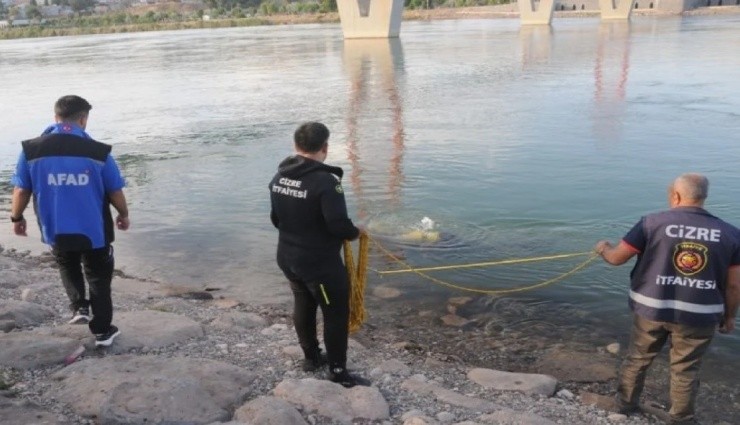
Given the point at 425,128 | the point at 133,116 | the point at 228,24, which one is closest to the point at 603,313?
the point at 425,128

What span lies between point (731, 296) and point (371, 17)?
218ft

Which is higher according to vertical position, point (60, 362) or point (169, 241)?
point (60, 362)

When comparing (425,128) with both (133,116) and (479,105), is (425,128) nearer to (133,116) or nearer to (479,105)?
(479,105)

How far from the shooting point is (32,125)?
2303cm

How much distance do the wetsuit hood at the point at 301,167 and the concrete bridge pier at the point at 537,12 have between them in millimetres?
85569

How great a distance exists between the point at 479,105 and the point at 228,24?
337 feet

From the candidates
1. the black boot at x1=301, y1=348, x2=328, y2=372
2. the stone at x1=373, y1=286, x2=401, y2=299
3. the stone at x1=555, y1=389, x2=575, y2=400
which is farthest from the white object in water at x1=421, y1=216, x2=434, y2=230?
the black boot at x1=301, y1=348, x2=328, y2=372

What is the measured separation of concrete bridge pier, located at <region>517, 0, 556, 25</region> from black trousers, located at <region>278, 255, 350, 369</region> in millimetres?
85507

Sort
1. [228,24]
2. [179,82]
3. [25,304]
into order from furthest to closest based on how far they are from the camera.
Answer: [228,24] → [179,82] → [25,304]

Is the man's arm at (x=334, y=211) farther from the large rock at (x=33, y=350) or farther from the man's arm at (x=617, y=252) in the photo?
the large rock at (x=33, y=350)

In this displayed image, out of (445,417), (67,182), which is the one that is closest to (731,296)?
(445,417)

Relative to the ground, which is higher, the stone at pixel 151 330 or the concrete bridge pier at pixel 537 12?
the concrete bridge pier at pixel 537 12

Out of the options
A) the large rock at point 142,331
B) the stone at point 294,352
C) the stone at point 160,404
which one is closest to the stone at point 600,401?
the stone at point 294,352

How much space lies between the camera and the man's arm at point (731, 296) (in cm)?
475
